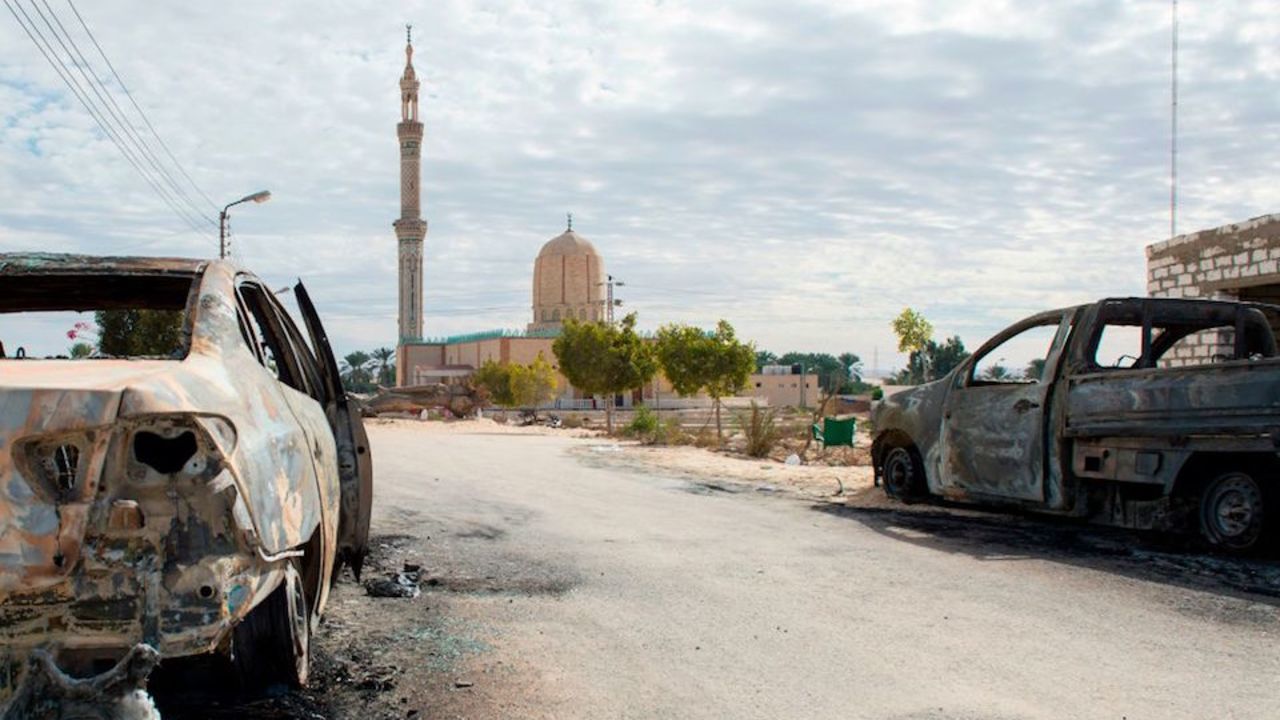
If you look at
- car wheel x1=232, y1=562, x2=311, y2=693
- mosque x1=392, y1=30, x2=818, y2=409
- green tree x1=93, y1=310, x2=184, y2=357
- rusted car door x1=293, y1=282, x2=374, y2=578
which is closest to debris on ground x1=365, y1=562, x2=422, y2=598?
rusted car door x1=293, y1=282, x2=374, y2=578

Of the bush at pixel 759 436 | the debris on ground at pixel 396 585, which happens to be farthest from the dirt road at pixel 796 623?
the bush at pixel 759 436

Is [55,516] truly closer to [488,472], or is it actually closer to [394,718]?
[394,718]

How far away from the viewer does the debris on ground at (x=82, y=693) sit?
3.03 metres

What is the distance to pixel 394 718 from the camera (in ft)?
14.1

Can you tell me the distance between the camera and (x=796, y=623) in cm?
594

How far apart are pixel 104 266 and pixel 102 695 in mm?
2401

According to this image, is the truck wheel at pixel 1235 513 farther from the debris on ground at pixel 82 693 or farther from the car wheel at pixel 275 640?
the debris on ground at pixel 82 693

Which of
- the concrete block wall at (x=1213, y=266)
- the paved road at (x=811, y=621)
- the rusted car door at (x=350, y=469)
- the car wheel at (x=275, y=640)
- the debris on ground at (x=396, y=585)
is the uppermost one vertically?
the concrete block wall at (x=1213, y=266)

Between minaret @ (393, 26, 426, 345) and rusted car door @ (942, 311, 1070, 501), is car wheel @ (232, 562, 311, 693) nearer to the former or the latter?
rusted car door @ (942, 311, 1070, 501)

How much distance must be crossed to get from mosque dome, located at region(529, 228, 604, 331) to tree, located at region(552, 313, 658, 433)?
35326mm

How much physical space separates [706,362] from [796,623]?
34.2 metres

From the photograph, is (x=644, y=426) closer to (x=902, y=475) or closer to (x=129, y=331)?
(x=129, y=331)

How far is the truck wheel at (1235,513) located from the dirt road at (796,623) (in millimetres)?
191

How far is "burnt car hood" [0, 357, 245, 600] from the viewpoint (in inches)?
116
